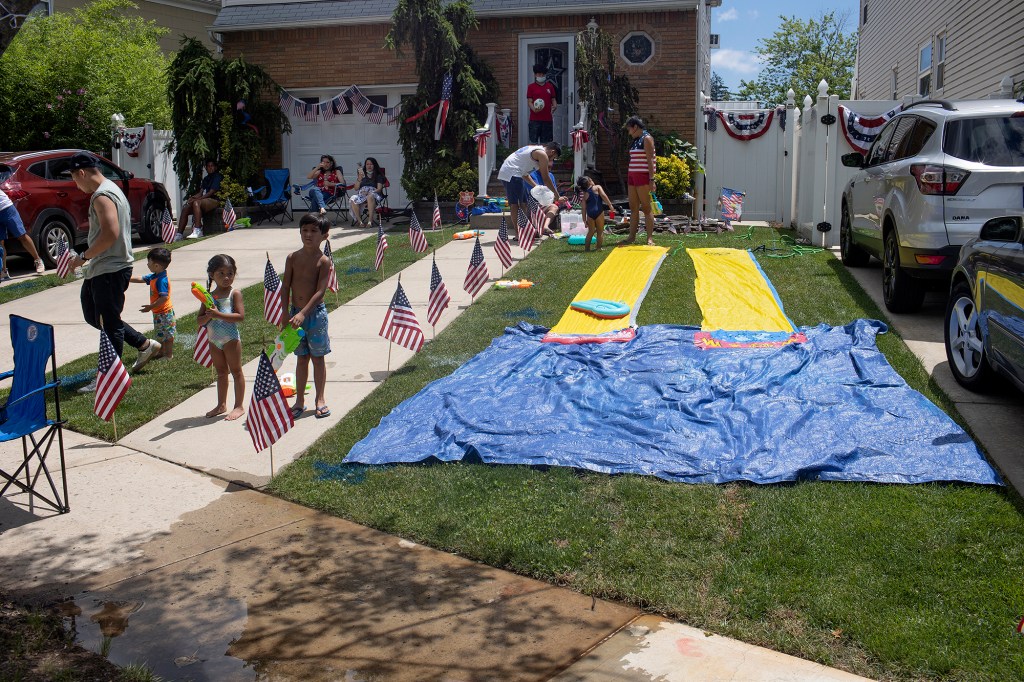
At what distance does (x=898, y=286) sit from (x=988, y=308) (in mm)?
2852

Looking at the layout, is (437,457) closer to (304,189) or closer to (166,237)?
(166,237)

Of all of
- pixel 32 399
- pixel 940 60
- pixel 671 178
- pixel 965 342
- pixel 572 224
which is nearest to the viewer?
pixel 32 399

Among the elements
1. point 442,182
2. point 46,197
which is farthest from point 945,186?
point 46,197

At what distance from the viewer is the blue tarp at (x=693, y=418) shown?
18.0 ft

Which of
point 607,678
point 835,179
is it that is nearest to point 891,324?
point 835,179

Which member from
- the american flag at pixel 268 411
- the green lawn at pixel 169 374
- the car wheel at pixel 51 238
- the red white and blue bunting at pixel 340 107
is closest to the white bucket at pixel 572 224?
the green lawn at pixel 169 374

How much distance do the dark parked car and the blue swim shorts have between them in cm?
442

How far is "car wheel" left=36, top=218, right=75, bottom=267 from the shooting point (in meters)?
14.0

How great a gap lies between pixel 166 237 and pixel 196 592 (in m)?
12.1

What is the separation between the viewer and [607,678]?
3635 millimetres

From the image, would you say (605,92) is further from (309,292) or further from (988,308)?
(988,308)

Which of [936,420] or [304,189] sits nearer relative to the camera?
[936,420]

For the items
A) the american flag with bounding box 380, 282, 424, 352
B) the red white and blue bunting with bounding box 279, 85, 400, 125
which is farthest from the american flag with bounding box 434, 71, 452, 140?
the american flag with bounding box 380, 282, 424, 352

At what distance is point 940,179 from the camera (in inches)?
316
